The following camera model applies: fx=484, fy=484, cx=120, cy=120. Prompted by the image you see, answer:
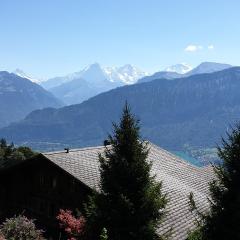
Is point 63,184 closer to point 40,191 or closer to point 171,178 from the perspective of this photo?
point 40,191

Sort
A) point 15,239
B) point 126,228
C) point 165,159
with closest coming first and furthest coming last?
1. point 126,228
2. point 15,239
3. point 165,159

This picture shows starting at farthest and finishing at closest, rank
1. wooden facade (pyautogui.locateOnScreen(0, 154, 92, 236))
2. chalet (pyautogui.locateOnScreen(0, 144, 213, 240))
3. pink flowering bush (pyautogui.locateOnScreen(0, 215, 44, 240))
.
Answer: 1. wooden facade (pyautogui.locateOnScreen(0, 154, 92, 236))
2. chalet (pyautogui.locateOnScreen(0, 144, 213, 240))
3. pink flowering bush (pyautogui.locateOnScreen(0, 215, 44, 240))

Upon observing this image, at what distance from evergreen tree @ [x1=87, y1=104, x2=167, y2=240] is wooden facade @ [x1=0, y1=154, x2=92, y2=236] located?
34.9 ft

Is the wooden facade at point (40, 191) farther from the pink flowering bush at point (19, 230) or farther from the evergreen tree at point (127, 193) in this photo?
the evergreen tree at point (127, 193)

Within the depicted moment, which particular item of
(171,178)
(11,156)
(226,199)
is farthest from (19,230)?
(11,156)

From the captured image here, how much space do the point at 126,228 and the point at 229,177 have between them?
4.58 metres

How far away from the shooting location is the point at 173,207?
28359mm

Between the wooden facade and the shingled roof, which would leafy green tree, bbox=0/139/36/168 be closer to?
the wooden facade

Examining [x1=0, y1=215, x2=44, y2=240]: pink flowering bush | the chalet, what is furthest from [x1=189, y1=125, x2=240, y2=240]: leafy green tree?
[x1=0, y1=215, x2=44, y2=240]: pink flowering bush

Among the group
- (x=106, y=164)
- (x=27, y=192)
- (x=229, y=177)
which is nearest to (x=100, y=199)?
(x=106, y=164)

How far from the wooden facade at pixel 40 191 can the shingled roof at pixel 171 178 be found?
74 cm

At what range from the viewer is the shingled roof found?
26.5 m

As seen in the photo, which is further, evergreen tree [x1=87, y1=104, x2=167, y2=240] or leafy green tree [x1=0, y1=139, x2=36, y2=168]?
leafy green tree [x1=0, y1=139, x2=36, y2=168]

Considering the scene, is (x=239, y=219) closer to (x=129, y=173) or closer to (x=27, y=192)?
(x=129, y=173)
